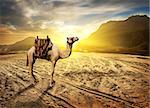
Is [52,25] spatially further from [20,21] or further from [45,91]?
[45,91]

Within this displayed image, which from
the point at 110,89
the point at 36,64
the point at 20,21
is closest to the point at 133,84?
the point at 110,89

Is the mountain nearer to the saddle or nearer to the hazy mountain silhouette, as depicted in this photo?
the hazy mountain silhouette

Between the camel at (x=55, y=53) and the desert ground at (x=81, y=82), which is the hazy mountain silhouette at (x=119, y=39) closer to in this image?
the desert ground at (x=81, y=82)

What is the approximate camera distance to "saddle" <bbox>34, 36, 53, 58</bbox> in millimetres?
3852

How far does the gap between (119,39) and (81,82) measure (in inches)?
46.7

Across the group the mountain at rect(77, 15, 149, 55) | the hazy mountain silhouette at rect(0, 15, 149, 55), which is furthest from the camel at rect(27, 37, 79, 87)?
the mountain at rect(77, 15, 149, 55)

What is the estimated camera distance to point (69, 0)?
14.5 feet

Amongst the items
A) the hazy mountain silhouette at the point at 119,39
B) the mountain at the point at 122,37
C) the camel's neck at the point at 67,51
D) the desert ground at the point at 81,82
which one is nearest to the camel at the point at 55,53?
the camel's neck at the point at 67,51

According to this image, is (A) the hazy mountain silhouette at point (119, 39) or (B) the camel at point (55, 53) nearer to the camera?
(B) the camel at point (55, 53)

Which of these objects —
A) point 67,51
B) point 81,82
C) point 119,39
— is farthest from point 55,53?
point 119,39

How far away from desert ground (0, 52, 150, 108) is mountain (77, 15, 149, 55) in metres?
0.12

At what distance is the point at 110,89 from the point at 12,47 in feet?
5.99

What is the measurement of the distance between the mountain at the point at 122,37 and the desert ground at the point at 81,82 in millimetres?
122

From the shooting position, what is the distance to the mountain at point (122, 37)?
4559 millimetres
